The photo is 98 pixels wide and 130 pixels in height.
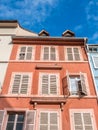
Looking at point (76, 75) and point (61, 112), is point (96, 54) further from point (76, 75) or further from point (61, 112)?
point (61, 112)

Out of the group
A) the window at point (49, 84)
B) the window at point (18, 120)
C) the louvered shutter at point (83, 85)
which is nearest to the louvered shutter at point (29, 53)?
the window at point (49, 84)

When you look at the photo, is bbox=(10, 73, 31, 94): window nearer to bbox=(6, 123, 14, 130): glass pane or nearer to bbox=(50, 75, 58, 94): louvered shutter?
bbox=(50, 75, 58, 94): louvered shutter

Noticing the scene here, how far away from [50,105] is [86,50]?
6.01 meters

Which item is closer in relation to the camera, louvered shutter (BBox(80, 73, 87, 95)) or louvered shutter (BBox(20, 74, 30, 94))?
louvered shutter (BBox(80, 73, 87, 95))

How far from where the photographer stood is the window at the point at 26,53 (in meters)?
15.6

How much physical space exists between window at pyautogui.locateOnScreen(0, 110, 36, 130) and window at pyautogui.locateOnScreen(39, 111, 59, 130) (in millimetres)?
446

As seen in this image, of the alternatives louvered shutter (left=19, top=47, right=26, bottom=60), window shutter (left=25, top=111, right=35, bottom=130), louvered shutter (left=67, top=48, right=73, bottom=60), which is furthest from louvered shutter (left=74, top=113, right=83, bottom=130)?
louvered shutter (left=19, top=47, right=26, bottom=60)

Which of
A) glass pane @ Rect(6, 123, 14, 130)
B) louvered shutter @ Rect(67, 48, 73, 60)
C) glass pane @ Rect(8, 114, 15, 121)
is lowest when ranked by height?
glass pane @ Rect(6, 123, 14, 130)

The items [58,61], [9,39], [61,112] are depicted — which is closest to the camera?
[61,112]

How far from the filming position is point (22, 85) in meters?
13.2

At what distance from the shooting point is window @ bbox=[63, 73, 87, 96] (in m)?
12.6

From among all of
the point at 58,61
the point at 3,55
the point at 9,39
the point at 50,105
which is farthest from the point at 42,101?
the point at 9,39

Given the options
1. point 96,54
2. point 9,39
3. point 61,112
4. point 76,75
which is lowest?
point 61,112

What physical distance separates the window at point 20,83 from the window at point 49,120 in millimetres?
2046
